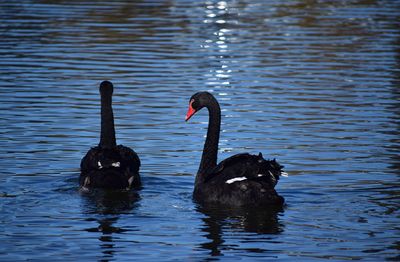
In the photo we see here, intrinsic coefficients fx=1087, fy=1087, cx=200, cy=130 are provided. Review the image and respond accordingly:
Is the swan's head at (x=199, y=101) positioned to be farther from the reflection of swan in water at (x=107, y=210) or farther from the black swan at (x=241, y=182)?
the reflection of swan in water at (x=107, y=210)

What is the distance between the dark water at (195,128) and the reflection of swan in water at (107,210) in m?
0.02

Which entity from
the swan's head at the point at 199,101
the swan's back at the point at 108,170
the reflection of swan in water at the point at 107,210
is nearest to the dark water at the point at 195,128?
the reflection of swan in water at the point at 107,210

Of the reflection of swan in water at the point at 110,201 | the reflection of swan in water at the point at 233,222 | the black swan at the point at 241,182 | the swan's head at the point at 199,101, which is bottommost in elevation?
the reflection of swan in water at the point at 233,222

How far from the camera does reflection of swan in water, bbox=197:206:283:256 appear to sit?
10.9 m

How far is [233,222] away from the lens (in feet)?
38.1

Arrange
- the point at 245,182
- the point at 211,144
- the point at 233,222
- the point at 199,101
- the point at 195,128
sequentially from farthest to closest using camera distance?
the point at 195,128
the point at 199,101
the point at 211,144
the point at 245,182
the point at 233,222

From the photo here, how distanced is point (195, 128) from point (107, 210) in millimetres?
5294

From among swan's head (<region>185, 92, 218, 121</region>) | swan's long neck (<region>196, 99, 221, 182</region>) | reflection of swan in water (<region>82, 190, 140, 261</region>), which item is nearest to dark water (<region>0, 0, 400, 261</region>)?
reflection of swan in water (<region>82, 190, 140, 261</region>)

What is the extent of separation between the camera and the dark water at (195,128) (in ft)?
35.4

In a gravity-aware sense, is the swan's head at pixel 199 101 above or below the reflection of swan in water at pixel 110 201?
above

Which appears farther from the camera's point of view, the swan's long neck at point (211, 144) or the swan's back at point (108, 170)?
the swan's long neck at point (211, 144)

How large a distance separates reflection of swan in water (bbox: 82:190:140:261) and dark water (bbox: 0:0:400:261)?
0.07 ft

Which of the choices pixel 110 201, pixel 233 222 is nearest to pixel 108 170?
pixel 110 201

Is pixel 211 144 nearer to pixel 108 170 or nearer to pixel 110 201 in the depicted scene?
pixel 108 170
